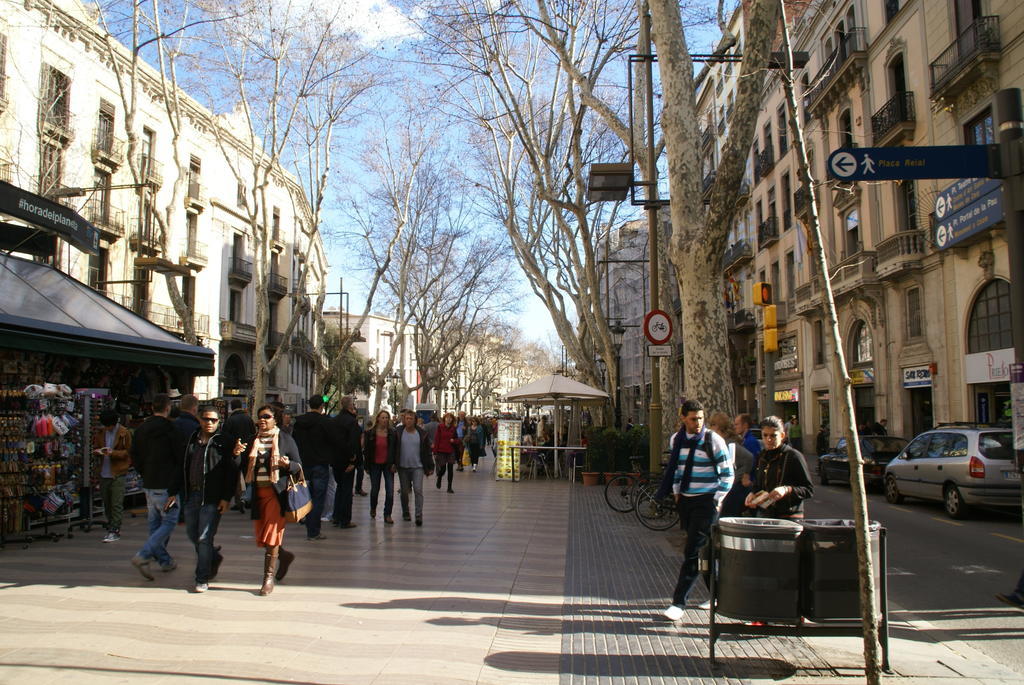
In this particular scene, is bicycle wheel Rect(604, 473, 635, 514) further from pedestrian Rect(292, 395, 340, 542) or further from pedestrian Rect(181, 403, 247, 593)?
pedestrian Rect(181, 403, 247, 593)

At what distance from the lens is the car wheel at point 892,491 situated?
14.4 metres

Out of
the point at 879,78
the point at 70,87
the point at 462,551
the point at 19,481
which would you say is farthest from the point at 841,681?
the point at 70,87

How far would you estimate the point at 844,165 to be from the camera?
6.11 metres

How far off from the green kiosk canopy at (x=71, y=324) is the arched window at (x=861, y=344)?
2358cm

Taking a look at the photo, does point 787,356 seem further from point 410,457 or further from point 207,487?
point 207,487

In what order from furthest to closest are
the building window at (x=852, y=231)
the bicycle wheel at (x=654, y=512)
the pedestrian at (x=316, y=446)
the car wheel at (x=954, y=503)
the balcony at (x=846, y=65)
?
the building window at (x=852, y=231) → the balcony at (x=846, y=65) → the car wheel at (x=954, y=503) → the bicycle wheel at (x=654, y=512) → the pedestrian at (x=316, y=446)

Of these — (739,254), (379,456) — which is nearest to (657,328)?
(379,456)

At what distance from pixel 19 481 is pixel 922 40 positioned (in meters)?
25.3

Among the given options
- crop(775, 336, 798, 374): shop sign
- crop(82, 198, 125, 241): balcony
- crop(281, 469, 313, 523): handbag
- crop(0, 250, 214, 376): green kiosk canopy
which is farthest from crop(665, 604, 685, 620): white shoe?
crop(775, 336, 798, 374): shop sign

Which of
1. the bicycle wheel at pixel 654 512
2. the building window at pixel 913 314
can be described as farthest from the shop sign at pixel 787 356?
the bicycle wheel at pixel 654 512

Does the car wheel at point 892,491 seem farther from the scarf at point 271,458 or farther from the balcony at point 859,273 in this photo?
the balcony at point 859,273

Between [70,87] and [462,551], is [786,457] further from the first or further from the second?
[70,87]

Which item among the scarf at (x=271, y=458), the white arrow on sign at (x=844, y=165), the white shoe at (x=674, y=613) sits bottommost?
the white shoe at (x=674, y=613)

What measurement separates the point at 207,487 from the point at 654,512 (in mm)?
6779
